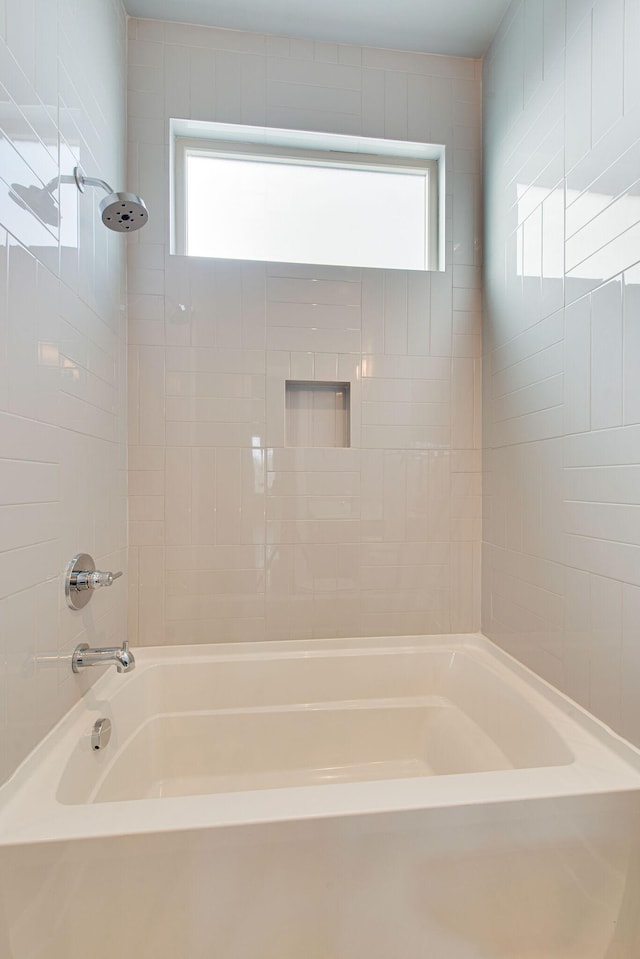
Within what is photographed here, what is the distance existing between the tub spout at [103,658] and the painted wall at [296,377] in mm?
522

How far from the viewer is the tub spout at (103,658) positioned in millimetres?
1279

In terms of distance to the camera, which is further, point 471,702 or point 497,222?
point 497,222

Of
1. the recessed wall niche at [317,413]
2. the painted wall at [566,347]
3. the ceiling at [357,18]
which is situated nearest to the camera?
the painted wall at [566,347]

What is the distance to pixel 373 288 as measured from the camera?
76.0 inches

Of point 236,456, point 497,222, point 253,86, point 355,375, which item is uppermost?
point 253,86

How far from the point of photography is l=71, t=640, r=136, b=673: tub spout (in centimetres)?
128

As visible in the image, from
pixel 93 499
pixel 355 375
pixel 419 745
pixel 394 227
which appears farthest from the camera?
pixel 394 227

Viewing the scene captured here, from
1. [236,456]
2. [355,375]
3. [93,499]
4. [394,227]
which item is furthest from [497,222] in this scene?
[93,499]

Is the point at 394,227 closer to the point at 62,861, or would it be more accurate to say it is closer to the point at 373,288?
the point at 373,288

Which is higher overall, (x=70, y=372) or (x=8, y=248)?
(x=8, y=248)

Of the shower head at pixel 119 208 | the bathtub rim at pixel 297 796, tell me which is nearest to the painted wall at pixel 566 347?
the bathtub rim at pixel 297 796

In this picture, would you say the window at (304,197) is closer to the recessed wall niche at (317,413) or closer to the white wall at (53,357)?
the white wall at (53,357)

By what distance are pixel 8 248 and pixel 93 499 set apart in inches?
28.6

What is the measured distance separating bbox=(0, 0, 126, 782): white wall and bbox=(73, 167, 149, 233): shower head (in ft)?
0.15
